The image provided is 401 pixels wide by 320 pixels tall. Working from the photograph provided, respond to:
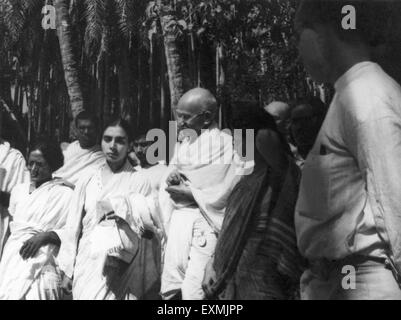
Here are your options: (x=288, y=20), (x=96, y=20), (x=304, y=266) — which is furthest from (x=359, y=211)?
(x=96, y=20)

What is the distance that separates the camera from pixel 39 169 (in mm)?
4207

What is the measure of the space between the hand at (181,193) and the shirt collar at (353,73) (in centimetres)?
156

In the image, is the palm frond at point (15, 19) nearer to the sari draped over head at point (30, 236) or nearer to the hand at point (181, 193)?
the sari draped over head at point (30, 236)

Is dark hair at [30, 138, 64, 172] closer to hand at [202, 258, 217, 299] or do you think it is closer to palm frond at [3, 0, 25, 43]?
palm frond at [3, 0, 25, 43]

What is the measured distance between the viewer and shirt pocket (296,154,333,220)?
87.4 inches

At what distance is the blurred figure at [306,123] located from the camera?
11.6ft

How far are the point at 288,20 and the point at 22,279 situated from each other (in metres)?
Answer: 2.11

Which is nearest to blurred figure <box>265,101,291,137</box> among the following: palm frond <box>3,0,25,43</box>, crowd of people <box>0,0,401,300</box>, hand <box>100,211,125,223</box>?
crowd of people <box>0,0,401,300</box>

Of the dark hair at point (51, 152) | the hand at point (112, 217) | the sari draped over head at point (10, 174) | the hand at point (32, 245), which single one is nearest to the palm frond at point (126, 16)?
the dark hair at point (51, 152)

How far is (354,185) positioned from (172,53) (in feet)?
7.10

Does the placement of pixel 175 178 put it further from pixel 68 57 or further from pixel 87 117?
pixel 68 57

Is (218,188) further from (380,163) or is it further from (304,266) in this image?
(380,163)

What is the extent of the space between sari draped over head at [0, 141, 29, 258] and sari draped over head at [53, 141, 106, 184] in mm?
238

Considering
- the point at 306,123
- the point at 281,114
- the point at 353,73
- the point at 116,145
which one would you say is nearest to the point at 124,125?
the point at 116,145
